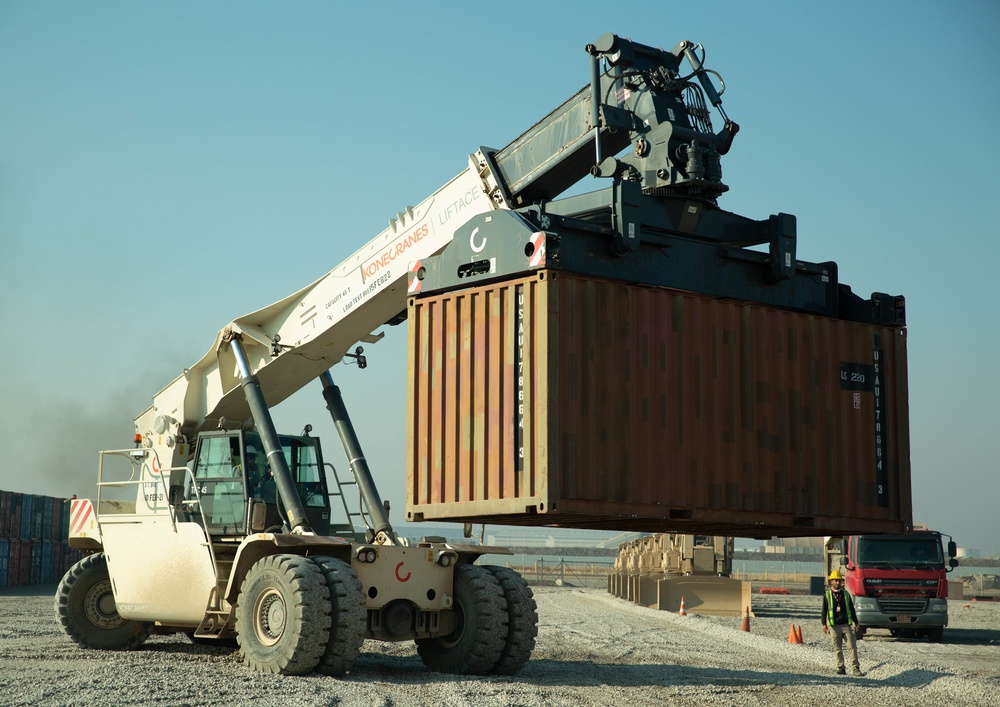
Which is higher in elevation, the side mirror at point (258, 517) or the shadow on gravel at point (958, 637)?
the side mirror at point (258, 517)

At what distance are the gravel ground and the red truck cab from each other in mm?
750

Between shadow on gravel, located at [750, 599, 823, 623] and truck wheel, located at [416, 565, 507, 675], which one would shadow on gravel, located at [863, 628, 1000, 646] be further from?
truck wheel, located at [416, 565, 507, 675]

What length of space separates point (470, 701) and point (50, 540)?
32.4 metres

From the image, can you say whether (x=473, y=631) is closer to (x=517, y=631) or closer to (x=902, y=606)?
(x=517, y=631)

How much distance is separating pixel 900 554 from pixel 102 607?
1648 centimetres

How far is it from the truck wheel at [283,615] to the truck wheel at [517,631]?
91.5 inches

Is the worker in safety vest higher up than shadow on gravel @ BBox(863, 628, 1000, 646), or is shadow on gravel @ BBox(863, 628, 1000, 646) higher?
the worker in safety vest

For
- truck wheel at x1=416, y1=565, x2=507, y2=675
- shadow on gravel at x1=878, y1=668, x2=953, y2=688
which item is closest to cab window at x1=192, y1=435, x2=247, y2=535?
truck wheel at x1=416, y1=565, x2=507, y2=675

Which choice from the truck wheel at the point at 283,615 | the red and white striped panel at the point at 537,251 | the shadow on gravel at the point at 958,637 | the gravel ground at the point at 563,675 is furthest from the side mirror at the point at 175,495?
the shadow on gravel at the point at 958,637

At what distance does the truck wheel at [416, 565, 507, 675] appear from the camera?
44.6 feet

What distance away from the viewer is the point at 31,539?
37812 mm

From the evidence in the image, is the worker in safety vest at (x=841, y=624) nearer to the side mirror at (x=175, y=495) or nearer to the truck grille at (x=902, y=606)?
the truck grille at (x=902, y=606)

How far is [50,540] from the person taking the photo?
39.6 metres

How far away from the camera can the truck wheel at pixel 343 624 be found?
12578mm
